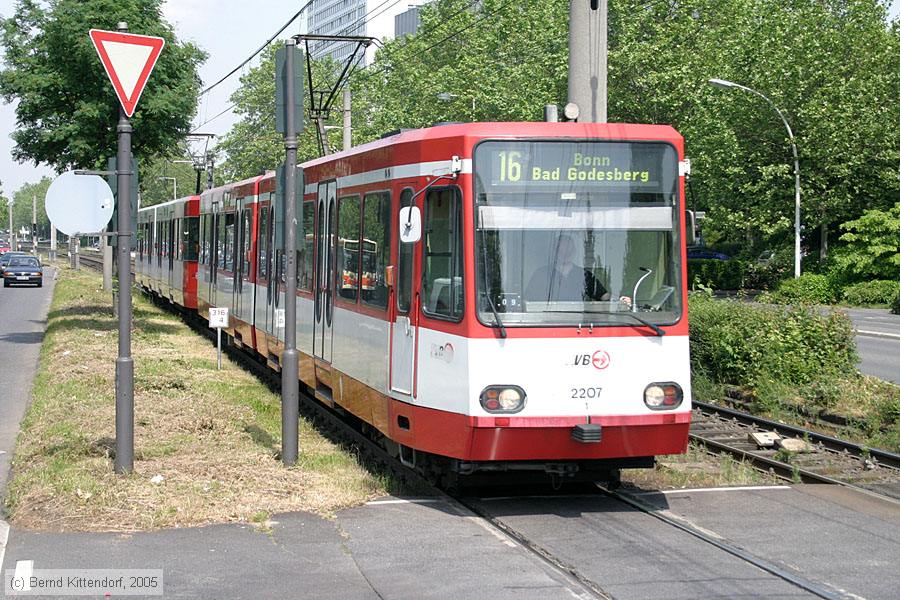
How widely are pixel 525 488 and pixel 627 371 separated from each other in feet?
6.17

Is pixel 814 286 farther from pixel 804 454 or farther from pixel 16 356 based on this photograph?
pixel 804 454

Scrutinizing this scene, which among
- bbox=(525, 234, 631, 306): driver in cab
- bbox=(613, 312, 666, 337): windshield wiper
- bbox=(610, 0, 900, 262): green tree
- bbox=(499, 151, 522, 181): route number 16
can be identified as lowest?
bbox=(613, 312, 666, 337): windshield wiper

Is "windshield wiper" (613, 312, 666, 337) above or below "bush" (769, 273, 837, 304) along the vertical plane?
above

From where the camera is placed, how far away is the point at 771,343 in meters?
16.2

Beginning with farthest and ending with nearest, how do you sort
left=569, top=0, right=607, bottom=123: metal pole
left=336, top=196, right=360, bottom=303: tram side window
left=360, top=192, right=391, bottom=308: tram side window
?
left=569, top=0, right=607, bottom=123: metal pole → left=336, top=196, right=360, bottom=303: tram side window → left=360, top=192, right=391, bottom=308: tram side window

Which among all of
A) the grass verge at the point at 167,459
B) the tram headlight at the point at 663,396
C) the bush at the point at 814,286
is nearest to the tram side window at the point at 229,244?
the grass verge at the point at 167,459

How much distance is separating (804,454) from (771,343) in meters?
4.12

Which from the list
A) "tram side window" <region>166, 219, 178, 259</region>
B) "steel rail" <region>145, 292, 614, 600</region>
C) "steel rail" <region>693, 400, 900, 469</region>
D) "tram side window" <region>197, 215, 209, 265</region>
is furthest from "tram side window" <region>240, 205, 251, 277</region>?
"tram side window" <region>166, 219, 178, 259</region>

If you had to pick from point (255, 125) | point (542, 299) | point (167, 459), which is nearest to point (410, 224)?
point (542, 299)

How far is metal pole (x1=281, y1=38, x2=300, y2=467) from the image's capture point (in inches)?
423

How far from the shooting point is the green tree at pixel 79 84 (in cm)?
2364

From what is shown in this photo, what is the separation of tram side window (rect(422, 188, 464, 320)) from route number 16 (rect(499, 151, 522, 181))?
0.41 m

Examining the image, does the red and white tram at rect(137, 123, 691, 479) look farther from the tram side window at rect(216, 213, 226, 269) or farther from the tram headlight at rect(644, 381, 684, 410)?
the tram side window at rect(216, 213, 226, 269)

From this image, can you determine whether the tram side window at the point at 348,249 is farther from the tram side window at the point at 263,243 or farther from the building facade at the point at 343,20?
the building facade at the point at 343,20
